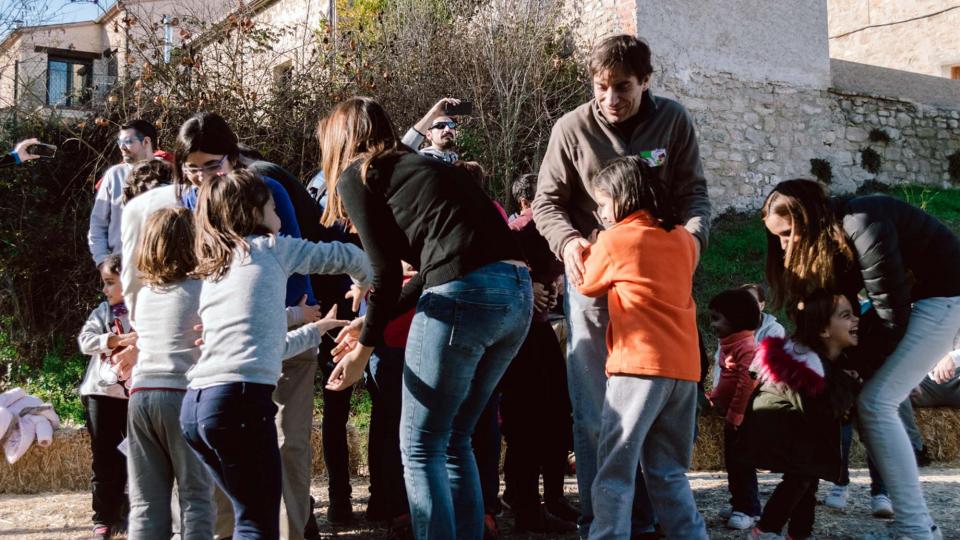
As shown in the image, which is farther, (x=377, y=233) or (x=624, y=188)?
(x=624, y=188)

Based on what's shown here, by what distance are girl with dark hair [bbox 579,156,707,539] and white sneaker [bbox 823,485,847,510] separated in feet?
5.78

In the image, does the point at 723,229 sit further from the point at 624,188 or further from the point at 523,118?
the point at 624,188

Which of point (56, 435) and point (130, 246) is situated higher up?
point (130, 246)

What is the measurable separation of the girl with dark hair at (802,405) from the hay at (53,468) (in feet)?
14.2

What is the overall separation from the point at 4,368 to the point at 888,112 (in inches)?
521

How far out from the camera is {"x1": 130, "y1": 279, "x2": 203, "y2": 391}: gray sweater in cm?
309

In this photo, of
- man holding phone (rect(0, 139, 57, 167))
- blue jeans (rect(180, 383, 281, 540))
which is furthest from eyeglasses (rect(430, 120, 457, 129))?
blue jeans (rect(180, 383, 281, 540))

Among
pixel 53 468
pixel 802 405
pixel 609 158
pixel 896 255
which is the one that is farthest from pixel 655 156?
pixel 53 468

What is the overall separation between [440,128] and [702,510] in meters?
2.50

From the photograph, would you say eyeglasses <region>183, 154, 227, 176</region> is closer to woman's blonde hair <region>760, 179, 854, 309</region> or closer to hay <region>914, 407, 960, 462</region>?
woman's blonde hair <region>760, 179, 854, 309</region>

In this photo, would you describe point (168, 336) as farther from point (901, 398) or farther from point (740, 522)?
point (901, 398)

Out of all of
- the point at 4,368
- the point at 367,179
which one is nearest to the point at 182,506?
the point at 367,179

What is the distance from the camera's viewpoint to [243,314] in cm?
284

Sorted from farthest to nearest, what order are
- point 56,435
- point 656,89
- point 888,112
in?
point 888,112
point 656,89
point 56,435
